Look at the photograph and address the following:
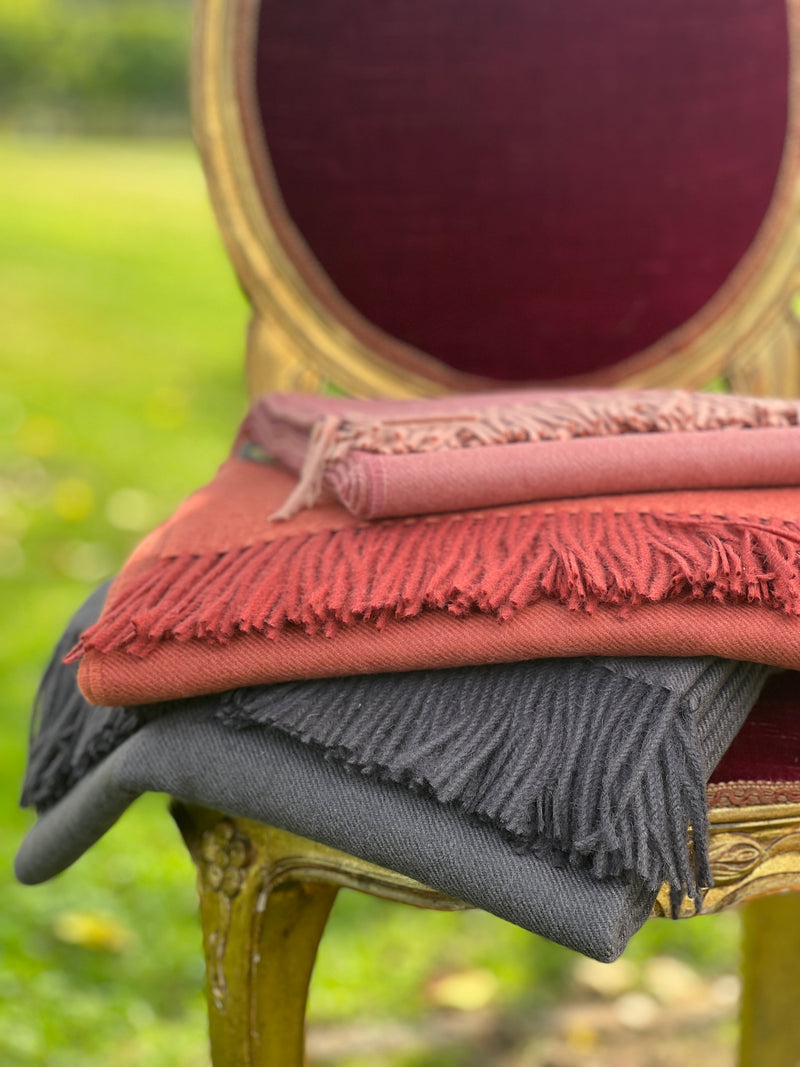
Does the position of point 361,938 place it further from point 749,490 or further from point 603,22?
point 603,22

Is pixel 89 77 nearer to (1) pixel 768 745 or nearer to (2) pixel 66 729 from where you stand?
(2) pixel 66 729

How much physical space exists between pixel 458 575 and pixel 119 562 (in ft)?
5.30

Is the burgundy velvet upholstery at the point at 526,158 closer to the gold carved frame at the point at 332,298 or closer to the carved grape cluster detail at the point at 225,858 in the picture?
the gold carved frame at the point at 332,298

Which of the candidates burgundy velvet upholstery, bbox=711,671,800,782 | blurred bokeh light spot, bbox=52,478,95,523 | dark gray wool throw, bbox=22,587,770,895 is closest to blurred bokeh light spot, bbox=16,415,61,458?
blurred bokeh light spot, bbox=52,478,95,523

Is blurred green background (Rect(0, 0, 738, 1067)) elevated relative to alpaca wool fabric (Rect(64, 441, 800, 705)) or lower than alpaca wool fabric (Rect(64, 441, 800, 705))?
lower

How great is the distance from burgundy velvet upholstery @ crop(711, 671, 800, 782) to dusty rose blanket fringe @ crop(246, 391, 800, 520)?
5.2 inches

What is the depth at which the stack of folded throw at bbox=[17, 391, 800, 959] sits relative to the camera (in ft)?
1.60

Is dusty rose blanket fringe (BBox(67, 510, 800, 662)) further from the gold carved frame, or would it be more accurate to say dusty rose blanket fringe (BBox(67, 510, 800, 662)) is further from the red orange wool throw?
the gold carved frame

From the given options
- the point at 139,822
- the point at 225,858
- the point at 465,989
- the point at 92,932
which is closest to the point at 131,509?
the point at 139,822

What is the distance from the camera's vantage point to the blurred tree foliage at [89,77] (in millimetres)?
5691

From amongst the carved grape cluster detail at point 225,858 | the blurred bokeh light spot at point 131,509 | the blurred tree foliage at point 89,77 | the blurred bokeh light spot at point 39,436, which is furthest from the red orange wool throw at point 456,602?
the blurred tree foliage at point 89,77

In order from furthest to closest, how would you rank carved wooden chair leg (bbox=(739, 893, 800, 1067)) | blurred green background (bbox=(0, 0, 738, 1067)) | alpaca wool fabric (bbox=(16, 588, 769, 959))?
blurred green background (bbox=(0, 0, 738, 1067))
carved wooden chair leg (bbox=(739, 893, 800, 1067))
alpaca wool fabric (bbox=(16, 588, 769, 959))

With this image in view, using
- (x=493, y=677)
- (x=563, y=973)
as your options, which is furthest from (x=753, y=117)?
(x=563, y=973)

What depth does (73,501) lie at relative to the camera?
2.18 metres
